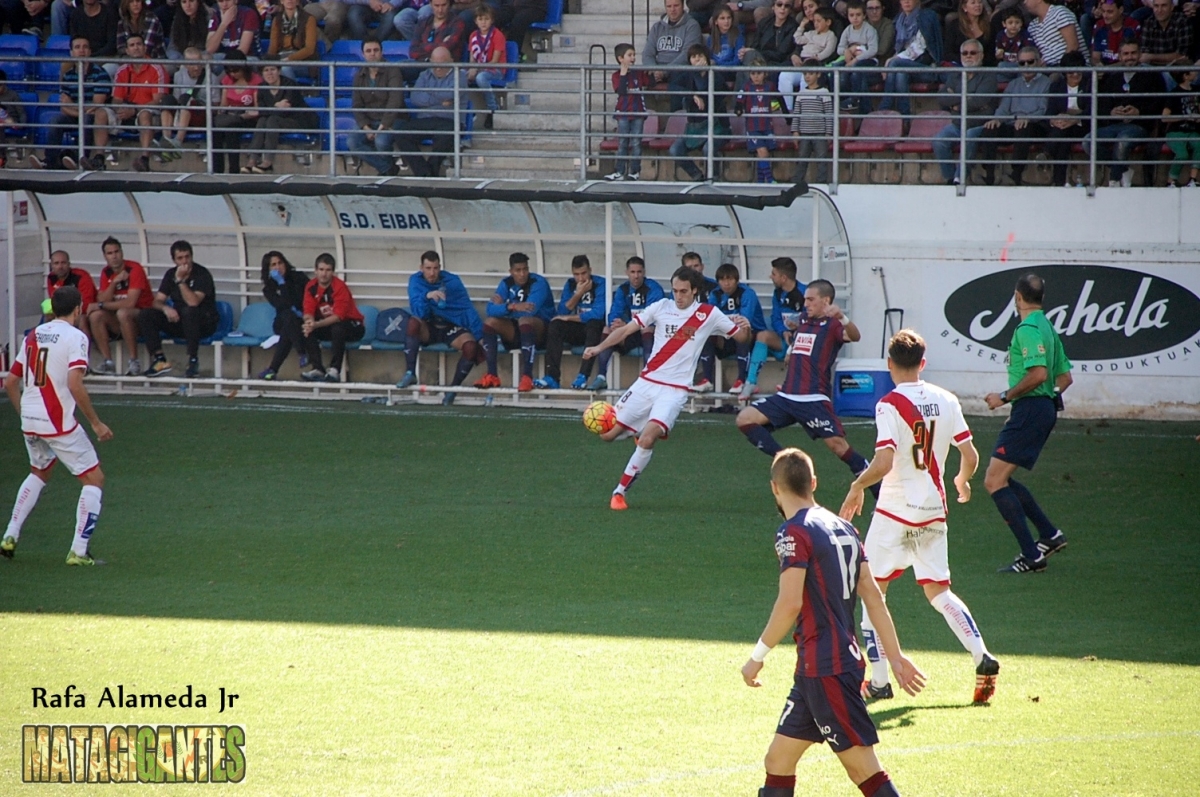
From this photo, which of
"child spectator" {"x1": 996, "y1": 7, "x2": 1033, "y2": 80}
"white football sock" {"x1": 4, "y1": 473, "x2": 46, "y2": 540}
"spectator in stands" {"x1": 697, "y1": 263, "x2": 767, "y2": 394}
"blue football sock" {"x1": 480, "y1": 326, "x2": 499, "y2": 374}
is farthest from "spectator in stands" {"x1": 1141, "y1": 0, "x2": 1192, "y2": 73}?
"white football sock" {"x1": 4, "y1": 473, "x2": 46, "y2": 540}

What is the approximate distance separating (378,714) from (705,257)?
438 inches

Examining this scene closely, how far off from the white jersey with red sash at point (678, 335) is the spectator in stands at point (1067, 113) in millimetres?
6058

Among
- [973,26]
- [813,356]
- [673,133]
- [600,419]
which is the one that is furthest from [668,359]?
[973,26]

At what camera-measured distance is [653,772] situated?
5.54 meters

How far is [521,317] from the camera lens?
16.2m

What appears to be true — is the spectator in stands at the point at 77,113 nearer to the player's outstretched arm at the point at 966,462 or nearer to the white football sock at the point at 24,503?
the white football sock at the point at 24,503

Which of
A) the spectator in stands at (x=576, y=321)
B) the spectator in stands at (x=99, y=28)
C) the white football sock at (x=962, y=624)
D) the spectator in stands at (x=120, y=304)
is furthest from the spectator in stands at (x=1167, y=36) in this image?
the spectator in stands at (x=99, y=28)

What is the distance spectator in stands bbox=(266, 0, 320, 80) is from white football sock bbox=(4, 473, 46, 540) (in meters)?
10.5

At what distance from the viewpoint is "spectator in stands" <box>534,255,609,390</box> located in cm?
1591

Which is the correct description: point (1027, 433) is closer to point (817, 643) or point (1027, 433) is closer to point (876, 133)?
point (817, 643)

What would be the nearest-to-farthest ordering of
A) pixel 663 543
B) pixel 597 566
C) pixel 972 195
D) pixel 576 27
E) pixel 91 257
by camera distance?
pixel 597 566
pixel 663 543
pixel 972 195
pixel 91 257
pixel 576 27

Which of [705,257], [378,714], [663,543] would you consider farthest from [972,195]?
[378,714]

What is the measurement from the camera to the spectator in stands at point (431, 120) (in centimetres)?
1739

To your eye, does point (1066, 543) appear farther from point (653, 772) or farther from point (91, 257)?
point (91, 257)
